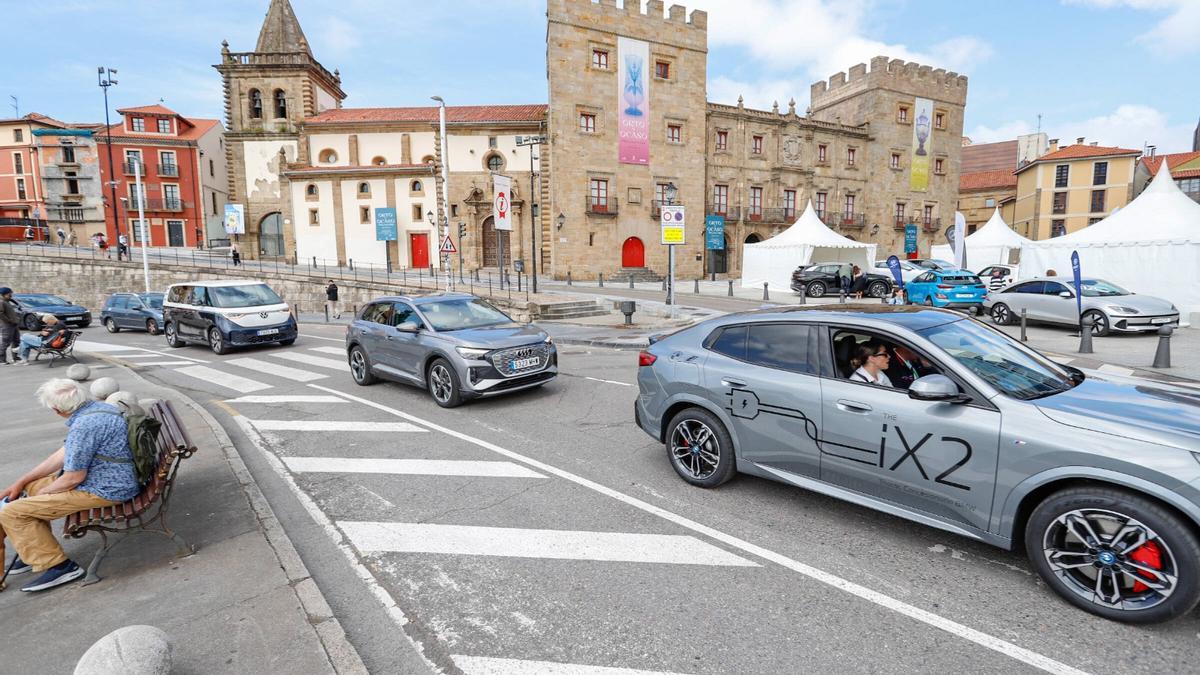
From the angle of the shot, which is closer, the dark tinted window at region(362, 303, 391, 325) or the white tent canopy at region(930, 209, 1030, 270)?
the dark tinted window at region(362, 303, 391, 325)

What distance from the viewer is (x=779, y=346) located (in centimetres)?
473

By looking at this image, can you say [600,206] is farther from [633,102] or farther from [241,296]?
[241,296]

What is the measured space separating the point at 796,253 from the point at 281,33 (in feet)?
144

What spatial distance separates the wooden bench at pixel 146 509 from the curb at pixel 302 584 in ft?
1.88

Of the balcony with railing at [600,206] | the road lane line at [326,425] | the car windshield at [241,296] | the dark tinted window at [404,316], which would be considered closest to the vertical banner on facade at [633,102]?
the balcony with railing at [600,206]

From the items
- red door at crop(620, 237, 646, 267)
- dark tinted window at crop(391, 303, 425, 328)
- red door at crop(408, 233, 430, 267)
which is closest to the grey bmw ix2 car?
dark tinted window at crop(391, 303, 425, 328)

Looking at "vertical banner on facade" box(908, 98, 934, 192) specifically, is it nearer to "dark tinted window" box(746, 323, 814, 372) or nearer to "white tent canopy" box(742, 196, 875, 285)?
"white tent canopy" box(742, 196, 875, 285)

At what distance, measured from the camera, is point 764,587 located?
3.64m

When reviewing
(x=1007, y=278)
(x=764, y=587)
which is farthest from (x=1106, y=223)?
(x=764, y=587)

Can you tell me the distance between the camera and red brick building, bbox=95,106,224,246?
49594 millimetres

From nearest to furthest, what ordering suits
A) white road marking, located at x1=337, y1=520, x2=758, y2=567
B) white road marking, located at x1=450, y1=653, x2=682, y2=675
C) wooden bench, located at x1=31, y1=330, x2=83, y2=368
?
white road marking, located at x1=450, y1=653, x2=682, y2=675, white road marking, located at x1=337, y1=520, x2=758, y2=567, wooden bench, located at x1=31, y1=330, x2=83, y2=368

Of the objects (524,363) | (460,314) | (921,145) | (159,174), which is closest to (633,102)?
(921,145)

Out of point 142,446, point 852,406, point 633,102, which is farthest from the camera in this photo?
point 633,102

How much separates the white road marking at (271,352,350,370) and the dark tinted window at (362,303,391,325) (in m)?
2.34
